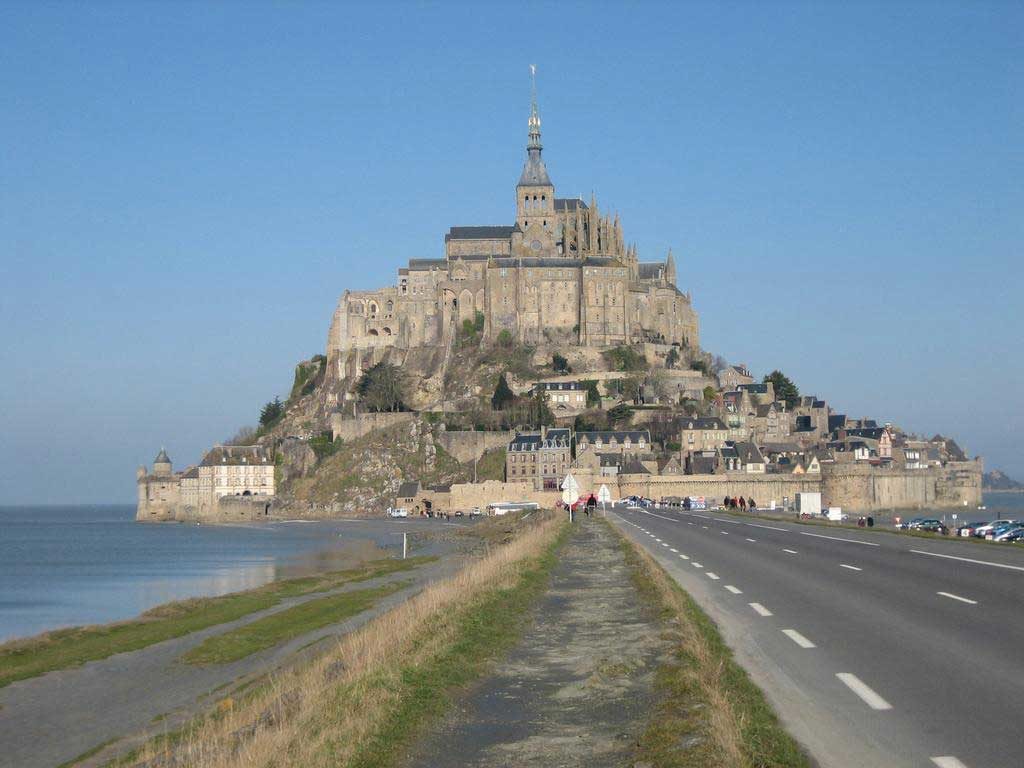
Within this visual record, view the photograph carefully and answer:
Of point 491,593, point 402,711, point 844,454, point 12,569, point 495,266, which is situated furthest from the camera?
point 495,266

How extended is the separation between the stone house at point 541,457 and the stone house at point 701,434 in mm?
12638

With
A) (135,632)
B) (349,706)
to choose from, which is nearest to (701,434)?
(135,632)

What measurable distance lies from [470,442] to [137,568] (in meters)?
58.5

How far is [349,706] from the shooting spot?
1002 cm

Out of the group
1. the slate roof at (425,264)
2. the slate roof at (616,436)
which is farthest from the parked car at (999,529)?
the slate roof at (425,264)

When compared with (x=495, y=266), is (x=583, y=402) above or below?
below

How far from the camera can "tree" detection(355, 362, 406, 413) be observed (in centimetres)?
13338

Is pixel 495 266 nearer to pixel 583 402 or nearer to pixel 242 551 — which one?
pixel 583 402

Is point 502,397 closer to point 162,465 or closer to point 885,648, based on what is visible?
point 162,465

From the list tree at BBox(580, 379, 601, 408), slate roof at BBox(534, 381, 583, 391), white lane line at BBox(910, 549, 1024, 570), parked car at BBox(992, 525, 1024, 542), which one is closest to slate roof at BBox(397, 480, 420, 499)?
slate roof at BBox(534, 381, 583, 391)

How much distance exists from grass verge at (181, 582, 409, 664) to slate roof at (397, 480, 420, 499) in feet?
265

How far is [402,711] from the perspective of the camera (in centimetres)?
976

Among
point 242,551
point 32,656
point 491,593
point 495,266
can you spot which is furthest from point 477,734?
point 495,266

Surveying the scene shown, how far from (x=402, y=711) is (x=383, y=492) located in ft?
373
